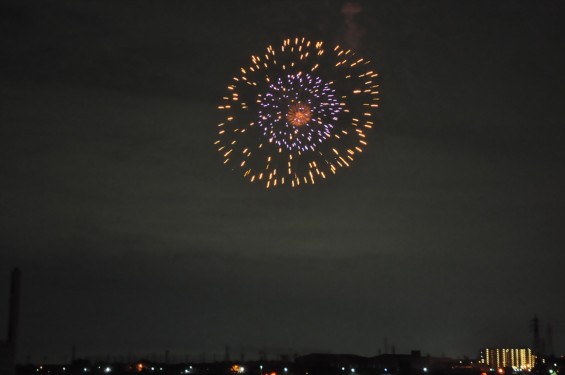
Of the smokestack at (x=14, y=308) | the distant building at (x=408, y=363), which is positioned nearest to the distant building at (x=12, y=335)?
the smokestack at (x=14, y=308)

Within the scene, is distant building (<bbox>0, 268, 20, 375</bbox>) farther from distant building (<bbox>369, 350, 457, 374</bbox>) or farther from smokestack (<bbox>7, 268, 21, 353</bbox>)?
distant building (<bbox>369, 350, 457, 374</bbox>)

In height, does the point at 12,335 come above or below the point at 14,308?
below

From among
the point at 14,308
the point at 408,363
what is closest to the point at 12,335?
the point at 14,308

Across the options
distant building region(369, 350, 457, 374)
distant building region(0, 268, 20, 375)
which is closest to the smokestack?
distant building region(0, 268, 20, 375)

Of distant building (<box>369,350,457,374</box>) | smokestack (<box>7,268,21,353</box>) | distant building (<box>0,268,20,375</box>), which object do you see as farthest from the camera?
distant building (<box>369,350,457,374</box>)

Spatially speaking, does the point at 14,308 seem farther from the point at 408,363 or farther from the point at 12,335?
the point at 408,363

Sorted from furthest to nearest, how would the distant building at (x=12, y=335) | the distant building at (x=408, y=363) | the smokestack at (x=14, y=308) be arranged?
the distant building at (x=408, y=363)
the smokestack at (x=14, y=308)
the distant building at (x=12, y=335)

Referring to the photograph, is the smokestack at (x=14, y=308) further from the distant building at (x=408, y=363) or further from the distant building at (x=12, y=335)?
the distant building at (x=408, y=363)
